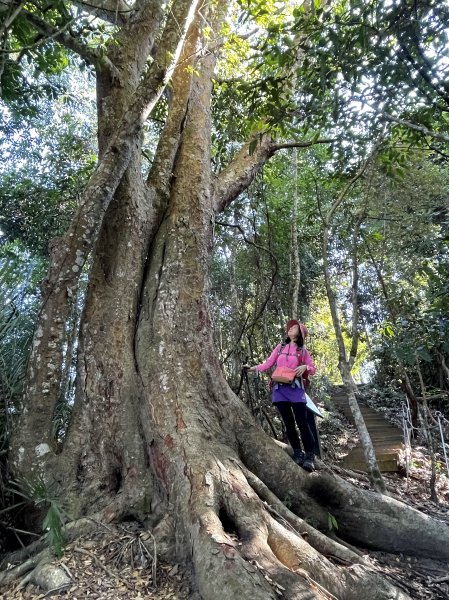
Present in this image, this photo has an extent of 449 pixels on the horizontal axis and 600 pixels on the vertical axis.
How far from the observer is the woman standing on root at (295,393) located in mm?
4445

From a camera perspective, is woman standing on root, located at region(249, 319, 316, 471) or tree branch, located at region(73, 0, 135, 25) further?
tree branch, located at region(73, 0, 135, 25)

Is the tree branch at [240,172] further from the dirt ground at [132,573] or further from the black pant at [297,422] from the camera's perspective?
the dirt ground at [132,573]

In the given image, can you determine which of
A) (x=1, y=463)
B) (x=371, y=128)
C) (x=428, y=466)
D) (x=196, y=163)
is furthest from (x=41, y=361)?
(x=428, y=466)

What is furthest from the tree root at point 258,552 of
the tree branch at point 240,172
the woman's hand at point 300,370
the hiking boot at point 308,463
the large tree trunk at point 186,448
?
the tree branch at point 240,172

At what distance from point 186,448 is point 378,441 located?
6.97m

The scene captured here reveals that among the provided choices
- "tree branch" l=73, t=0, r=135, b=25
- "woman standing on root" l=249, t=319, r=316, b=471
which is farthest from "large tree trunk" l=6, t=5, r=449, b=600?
"tree branch" l=73, t=0, r=135, b=25

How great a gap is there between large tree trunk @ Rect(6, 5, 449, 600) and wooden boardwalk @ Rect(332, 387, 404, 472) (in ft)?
12.0

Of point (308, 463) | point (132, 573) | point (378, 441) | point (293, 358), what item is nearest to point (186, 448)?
point (132, 573)

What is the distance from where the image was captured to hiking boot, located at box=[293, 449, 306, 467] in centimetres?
433

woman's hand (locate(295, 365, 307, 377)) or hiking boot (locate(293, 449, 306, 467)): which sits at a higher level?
woman's hand (locate(295, 365, 307, 377))

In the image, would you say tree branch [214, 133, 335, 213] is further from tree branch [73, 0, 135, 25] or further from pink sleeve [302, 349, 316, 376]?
tree branch [73, 0, 135, 25]

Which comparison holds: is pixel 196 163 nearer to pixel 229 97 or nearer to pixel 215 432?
pixel 229 97

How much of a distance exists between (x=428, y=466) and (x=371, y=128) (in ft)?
19.7

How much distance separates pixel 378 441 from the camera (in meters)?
9.27
